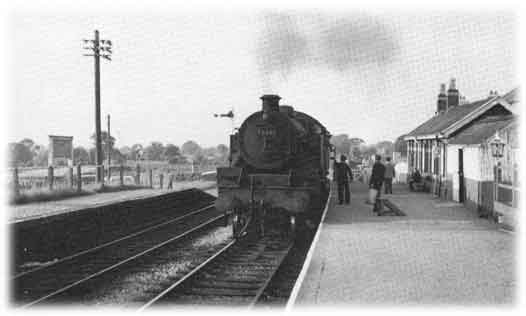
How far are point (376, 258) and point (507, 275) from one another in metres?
1.83

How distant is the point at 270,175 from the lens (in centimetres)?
1025

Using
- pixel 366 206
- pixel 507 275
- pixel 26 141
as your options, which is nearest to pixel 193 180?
pixel 366 206

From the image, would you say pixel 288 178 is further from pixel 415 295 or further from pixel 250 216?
pixel 415 295

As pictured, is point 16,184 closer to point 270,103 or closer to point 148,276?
point 148,276

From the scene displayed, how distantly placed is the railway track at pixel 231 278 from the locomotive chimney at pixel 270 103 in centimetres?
304

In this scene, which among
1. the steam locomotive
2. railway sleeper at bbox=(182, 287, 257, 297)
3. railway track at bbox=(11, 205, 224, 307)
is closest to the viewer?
railway sleeper at bbox=(182, 287, 257, 297)

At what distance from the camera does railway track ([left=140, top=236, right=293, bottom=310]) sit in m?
6.45

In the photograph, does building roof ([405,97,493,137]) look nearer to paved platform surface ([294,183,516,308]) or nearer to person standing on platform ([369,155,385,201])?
person standing on platform ([369,155,385,201])

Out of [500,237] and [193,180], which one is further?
[193,180]

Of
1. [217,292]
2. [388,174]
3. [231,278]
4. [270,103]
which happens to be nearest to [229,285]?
[217,292]

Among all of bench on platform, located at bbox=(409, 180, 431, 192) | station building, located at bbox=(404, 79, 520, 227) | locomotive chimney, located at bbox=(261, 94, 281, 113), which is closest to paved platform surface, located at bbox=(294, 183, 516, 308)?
station building, located at bbox=(404, 79, 520, 227)

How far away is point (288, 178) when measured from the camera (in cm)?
1012

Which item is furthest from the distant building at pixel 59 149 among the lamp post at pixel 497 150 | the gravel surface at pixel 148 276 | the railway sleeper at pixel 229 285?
the lamp post at pixel 497 150

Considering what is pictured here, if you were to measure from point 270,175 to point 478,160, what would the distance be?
6.30 meters
